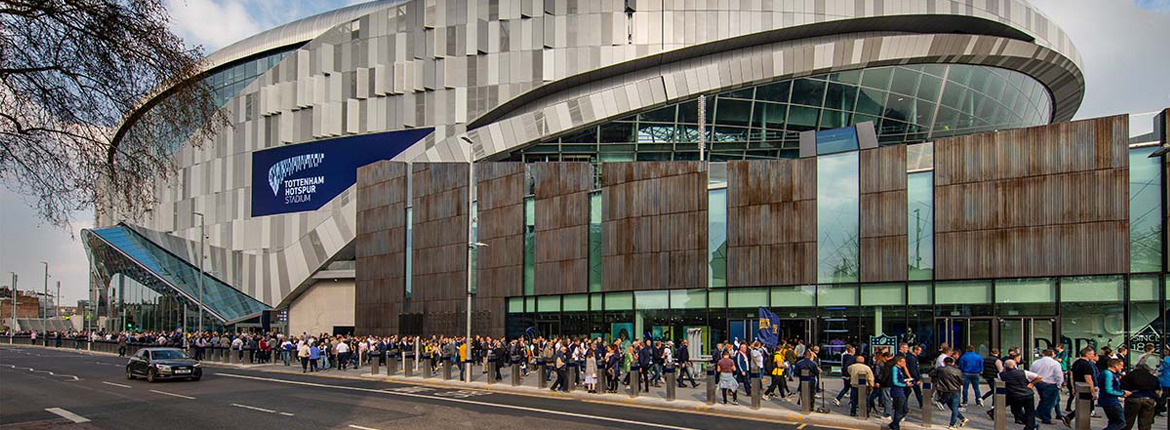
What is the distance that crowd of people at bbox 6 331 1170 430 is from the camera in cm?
1708

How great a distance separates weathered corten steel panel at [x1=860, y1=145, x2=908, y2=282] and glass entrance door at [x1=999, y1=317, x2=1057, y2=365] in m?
3.55

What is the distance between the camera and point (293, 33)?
75.8m

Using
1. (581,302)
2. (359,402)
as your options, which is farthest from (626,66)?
A: (359,402)

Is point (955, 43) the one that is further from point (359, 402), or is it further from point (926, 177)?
point (359, 402)

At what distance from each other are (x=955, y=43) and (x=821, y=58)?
680 cm

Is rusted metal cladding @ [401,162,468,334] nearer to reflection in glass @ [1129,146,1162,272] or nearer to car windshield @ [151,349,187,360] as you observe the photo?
car windshield @ [151,349,187,360]

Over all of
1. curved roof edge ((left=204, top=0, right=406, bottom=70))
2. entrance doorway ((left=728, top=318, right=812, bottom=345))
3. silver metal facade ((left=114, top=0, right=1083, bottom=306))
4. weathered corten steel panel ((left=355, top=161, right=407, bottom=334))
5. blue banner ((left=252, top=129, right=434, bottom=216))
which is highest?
curved roof edge ((left=204, top=0, right=406, bottom=70))

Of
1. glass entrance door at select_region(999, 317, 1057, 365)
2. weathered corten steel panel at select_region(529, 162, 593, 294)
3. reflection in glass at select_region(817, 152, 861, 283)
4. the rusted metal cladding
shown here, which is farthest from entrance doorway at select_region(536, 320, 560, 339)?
glass entrance door at select_region(999, 317, 1057, 365)

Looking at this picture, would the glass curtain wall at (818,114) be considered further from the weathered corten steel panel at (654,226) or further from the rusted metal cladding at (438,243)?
the weathered corten steel panel at (654,226)

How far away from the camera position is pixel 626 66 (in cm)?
5078

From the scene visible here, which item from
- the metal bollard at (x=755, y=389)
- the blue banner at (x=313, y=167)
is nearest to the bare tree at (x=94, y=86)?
the metal bollard at (x=755, y=389)

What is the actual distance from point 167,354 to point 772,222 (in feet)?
76.4

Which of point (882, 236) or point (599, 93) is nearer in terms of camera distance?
point (882, 236)

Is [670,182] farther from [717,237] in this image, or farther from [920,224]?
[920,224]
